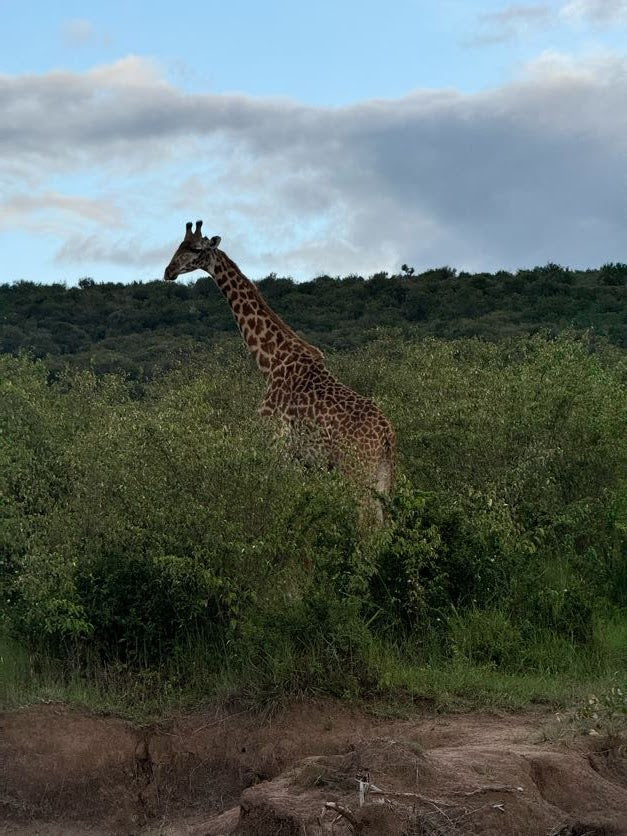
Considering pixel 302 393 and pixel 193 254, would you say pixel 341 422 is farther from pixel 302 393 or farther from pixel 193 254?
pixel 193 254

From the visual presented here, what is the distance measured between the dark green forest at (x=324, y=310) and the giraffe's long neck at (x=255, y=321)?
16.4 m

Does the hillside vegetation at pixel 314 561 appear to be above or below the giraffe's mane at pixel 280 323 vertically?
below

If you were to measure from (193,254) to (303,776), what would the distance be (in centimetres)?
850

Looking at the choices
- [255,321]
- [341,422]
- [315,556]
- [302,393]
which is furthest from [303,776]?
[255,321]

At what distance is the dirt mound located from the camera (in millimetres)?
6918

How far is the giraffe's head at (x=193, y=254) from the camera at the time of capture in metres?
14.6

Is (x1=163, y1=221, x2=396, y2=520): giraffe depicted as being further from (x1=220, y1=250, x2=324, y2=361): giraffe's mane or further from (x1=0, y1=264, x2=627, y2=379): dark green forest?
(x1=0, y1=264, x2=627, y2=379): dark green forest

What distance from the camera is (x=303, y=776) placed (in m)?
7.29

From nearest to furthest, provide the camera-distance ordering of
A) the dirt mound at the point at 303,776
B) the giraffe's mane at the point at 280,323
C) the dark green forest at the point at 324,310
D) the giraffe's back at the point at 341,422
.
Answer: the dirt mound at the point at 303,776 → the giraffe's back at the point at 341,422 → the giraffe's mane at the point at 280,323 → the dark green forest at the point at 324,310

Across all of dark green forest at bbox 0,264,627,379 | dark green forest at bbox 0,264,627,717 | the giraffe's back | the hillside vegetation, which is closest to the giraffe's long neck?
the giraffe's back

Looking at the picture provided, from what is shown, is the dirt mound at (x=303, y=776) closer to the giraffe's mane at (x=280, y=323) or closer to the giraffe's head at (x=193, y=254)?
the giraffe's mane at (x=280, y=323)

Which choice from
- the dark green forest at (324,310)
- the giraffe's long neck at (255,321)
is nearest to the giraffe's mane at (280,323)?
the giraffe's long neck at (255,321)

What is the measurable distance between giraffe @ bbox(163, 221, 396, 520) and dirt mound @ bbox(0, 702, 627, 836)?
2963 mm

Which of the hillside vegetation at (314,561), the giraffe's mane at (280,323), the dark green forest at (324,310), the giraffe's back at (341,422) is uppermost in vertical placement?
the dark green forest at (324,310)
